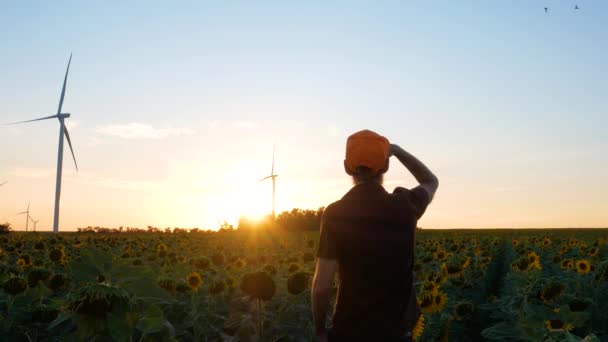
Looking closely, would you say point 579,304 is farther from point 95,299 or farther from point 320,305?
point 95,299

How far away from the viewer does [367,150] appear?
4676 millimetres

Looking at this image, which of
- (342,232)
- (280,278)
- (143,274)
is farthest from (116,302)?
(280,278)

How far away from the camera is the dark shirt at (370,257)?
4.58 metres

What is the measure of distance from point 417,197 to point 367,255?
0.89 m

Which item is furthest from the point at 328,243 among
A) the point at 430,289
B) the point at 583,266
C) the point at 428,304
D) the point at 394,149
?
the point at 583,266

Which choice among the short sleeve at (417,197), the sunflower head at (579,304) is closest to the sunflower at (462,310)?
the sunflower head at (579,304)

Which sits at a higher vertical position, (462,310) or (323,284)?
(323,284)

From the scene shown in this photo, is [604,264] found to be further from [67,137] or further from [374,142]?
[67,137]

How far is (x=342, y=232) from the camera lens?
4.60m

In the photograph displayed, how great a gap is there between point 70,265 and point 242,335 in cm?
452

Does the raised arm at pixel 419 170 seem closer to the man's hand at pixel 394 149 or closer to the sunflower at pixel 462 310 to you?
the man's hand at pixel 394 149

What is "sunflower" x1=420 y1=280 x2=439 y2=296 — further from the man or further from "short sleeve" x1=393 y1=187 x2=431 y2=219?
the man

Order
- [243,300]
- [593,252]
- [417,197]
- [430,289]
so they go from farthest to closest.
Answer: [593,252]
[243,300]
[430,289]
[417,197]

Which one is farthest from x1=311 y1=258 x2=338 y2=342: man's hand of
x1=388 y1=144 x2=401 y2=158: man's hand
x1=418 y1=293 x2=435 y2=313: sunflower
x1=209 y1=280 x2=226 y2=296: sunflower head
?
x1=209 y1=280 x2=226 y2=296: sunflower head
